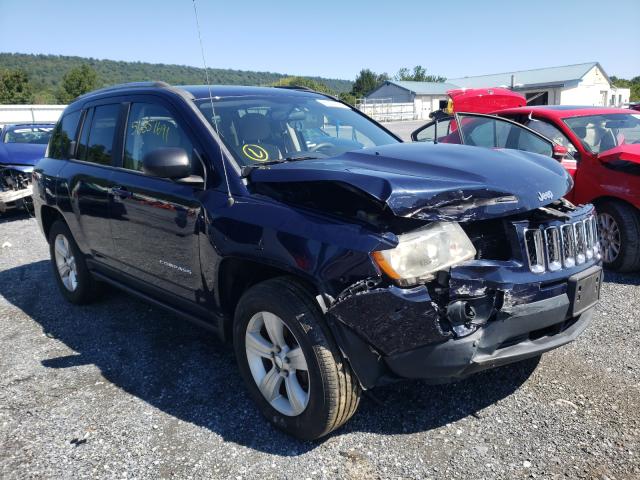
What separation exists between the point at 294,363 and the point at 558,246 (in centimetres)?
141

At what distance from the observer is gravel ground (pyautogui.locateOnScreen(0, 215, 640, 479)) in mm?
2518

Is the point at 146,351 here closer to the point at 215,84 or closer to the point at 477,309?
the point at 215,84

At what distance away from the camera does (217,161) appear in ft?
9.76

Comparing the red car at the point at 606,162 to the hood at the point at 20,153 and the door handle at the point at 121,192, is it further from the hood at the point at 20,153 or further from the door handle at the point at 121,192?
the hood at the point at 20,153

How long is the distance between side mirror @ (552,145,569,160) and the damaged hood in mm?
1991

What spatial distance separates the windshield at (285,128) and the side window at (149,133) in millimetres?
220

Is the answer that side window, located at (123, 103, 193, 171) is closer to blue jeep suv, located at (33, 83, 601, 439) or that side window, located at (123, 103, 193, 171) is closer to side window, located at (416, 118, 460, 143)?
blue jeep suv, located at (33, 83, 601, 439)

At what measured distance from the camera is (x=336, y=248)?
2.33 metres

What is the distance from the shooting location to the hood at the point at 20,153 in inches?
365

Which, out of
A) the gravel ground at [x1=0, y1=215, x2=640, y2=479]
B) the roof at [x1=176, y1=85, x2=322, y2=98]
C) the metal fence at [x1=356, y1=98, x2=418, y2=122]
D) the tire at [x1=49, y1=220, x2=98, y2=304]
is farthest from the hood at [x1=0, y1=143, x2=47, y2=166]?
the metal fence at [x1=356, y1=98, x2=418, y2=122]

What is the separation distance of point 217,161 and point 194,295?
0.86 meters

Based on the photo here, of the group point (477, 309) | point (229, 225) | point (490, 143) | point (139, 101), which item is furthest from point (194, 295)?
point (490, 143)

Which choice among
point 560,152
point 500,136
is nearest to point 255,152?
point 560,152

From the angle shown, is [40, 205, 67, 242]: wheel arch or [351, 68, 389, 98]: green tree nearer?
[40, 205, 67, 242]: wheel arch
